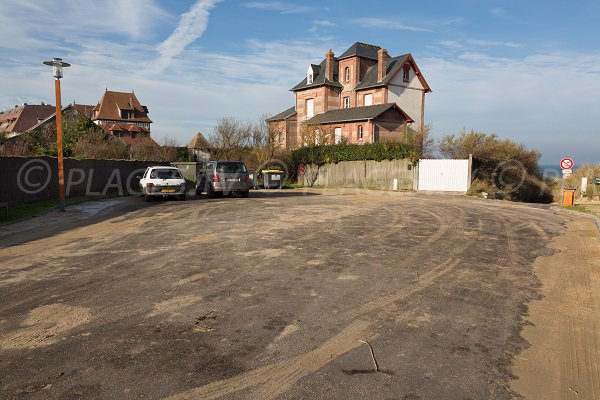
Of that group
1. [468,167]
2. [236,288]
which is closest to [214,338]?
[236,288]

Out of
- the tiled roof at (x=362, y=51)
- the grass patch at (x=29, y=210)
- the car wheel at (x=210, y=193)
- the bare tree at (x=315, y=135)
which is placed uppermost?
the tiled roof at (x=362, y=51)

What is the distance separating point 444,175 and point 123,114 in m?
66.7

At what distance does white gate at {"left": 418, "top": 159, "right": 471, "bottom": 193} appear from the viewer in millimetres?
26016

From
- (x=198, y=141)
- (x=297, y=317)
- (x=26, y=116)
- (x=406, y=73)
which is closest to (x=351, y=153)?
(x=406, y=73)

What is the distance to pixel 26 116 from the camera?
7094cm

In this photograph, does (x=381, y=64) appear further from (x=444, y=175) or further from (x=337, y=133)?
(x=444, y=175)

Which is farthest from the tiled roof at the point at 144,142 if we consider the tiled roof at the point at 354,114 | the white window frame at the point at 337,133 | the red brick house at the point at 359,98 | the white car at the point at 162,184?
the white car at the point at 162,184

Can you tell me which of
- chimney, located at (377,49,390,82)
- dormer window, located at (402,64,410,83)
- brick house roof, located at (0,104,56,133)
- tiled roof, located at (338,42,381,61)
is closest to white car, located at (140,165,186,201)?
chimney, located at (377,49,390,82)

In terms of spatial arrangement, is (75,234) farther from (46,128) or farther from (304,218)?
(46,128)

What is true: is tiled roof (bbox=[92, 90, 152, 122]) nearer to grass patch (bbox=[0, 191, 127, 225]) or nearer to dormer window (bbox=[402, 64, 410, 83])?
dormer window (bbox=[402, 64, 410, 83])

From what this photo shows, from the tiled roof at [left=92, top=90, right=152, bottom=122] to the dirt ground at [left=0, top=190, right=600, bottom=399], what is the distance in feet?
240

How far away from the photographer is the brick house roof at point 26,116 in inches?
2704

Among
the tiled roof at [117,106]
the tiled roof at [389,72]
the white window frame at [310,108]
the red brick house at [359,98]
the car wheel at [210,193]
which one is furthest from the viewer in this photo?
the tiled roof at [117,106]

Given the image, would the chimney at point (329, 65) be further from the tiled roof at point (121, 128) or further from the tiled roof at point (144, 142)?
the tiled roof at point (121, 128)
